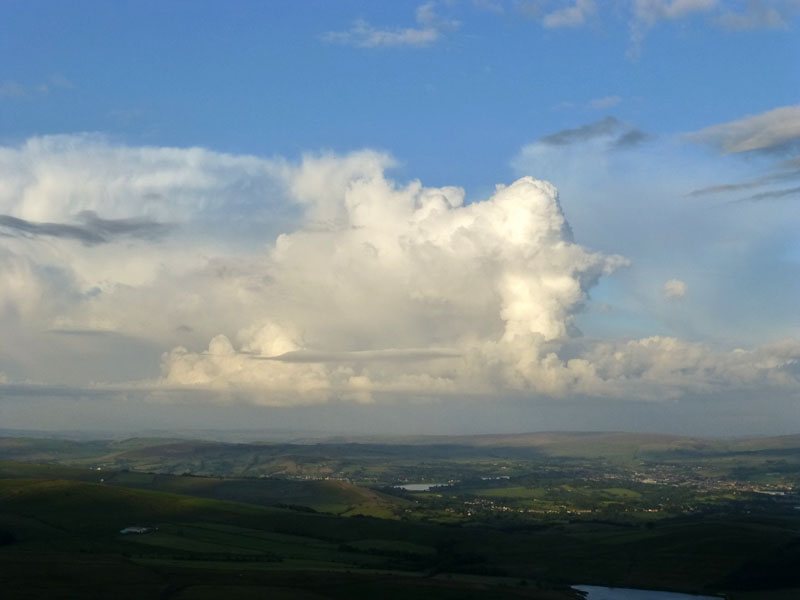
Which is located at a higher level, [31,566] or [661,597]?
[31,566]

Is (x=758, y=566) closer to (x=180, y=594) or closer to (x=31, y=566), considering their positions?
(x=180, y=594)

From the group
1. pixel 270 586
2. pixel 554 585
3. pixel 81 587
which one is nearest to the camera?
pixel 81 587

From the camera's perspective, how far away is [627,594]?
181 meters

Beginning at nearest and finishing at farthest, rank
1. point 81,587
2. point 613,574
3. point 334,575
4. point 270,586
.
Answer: point 81,587, point 270,586, point 334,575, point 613,574

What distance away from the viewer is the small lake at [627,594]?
576ft

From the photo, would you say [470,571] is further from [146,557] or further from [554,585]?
[146,557]

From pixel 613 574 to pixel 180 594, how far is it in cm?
10391

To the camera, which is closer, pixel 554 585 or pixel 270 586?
pixel 270 586

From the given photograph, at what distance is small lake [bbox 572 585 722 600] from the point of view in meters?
176

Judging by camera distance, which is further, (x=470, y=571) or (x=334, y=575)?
(x=470, y=571)

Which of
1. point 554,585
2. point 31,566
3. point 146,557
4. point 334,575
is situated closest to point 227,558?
point 146,557

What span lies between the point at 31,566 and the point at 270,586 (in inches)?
1669

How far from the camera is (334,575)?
16700cm

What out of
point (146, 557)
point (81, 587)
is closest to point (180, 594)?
point (81, 587)
